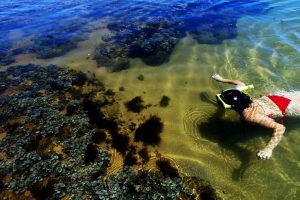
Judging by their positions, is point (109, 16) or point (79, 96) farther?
point (109, 16)

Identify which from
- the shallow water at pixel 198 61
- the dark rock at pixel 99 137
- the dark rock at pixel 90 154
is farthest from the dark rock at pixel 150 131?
the dark rock at pixel 90 154

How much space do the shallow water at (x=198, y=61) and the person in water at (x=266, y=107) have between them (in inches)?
21.5

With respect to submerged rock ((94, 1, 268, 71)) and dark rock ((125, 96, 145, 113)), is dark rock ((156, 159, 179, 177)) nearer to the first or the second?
dark rock ((125, 96, 145, 113))

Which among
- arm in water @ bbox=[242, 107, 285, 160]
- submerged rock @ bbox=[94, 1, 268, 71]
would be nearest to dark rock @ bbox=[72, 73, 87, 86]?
submerged rock @ bbox=[94, 1, 268, 71]

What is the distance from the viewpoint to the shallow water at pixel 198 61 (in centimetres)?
553

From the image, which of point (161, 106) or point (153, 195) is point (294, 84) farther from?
point (153, 195)

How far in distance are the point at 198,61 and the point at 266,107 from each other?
3492 millimetres

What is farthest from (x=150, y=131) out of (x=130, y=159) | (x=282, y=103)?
(x=282, y=103)

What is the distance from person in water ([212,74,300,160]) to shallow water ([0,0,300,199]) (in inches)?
21.5

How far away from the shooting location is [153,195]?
4887mm

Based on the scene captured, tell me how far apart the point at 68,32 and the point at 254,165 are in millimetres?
10117

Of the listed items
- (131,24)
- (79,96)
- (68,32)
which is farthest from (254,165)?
(68,32)

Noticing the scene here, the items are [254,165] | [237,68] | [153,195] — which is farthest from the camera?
[237,68]

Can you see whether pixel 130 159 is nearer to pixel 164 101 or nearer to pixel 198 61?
pixel 164 101
